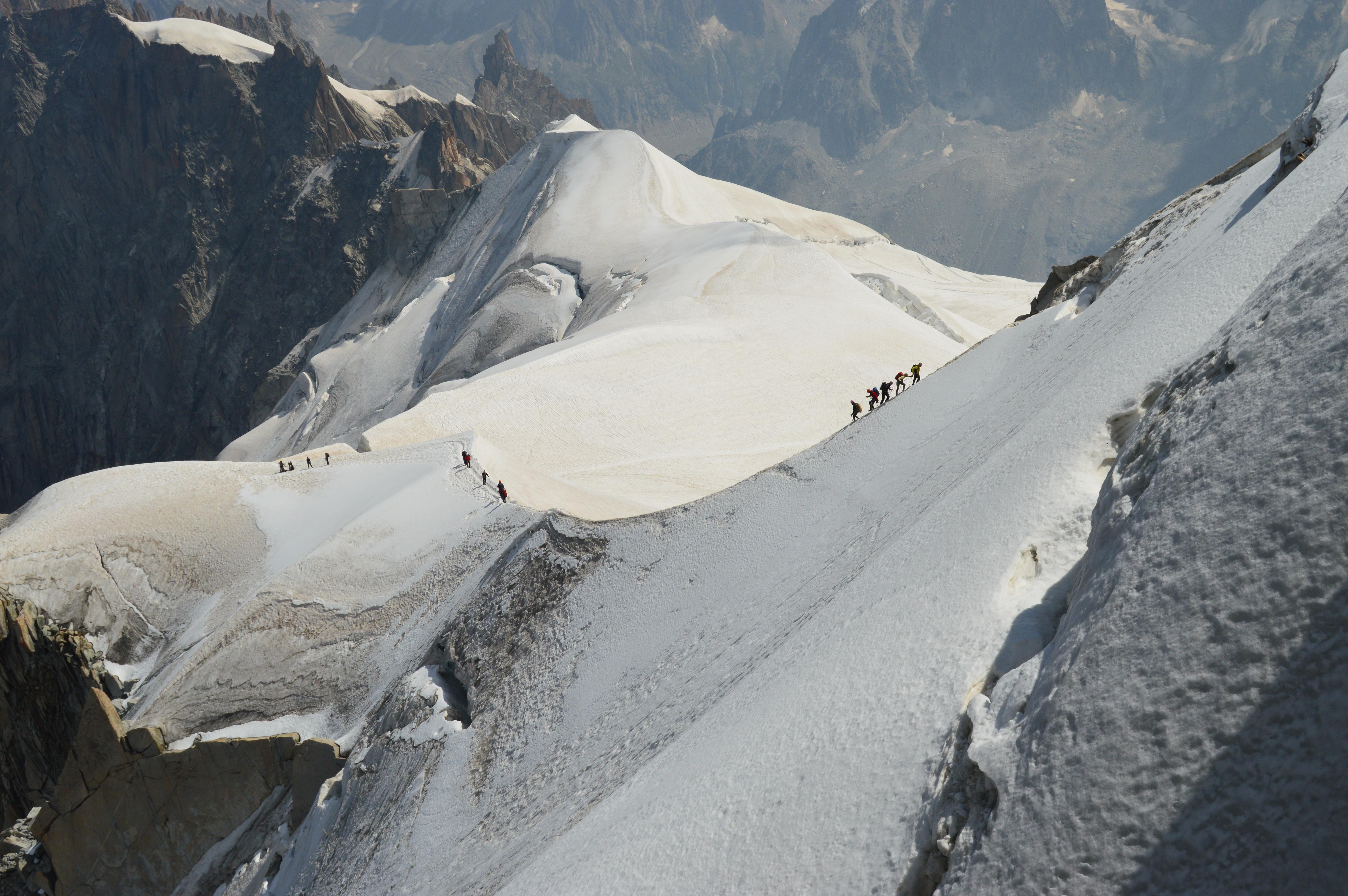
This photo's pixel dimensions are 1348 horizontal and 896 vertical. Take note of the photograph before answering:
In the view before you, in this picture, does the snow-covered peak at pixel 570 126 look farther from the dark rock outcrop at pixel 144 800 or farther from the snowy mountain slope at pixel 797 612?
the dark rock outcrop at pixel 144 800

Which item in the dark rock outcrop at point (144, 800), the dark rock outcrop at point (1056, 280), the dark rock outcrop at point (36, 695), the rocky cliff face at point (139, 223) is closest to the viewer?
the dark rock outcrop at point (144, 800)

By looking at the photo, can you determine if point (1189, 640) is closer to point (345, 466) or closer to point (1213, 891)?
point (1213, 891)

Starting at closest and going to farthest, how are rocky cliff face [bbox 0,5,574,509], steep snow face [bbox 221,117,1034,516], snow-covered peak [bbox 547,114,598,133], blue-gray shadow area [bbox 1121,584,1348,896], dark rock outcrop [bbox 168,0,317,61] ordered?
blue-gray shadow area [bbox 1121,584,1348,896]
steep snow face [bbox 221,117,1034,516]
snow-covered peak [bbox 547,114,598,133]
rocky cliff face [bbox 0,5,574,509]
dark rock outcrop [bbox 168,0,317,61]

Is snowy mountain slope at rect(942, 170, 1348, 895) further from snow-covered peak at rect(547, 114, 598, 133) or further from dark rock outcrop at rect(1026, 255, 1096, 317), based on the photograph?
snow-covered peak at rect(547, 114, 598, 133)

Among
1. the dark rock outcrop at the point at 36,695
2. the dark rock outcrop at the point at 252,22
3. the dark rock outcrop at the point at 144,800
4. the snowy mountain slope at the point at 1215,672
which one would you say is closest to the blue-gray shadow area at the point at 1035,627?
the snowy mountain slope at the point at 1215,672

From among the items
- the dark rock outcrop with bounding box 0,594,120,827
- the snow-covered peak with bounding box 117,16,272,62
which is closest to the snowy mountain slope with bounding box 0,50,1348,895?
the dark rock outcrop with bounding box 0,594,120,827

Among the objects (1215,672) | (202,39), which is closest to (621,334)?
(1215,672)

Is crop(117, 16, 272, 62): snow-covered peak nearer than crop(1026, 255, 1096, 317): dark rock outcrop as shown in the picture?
No
